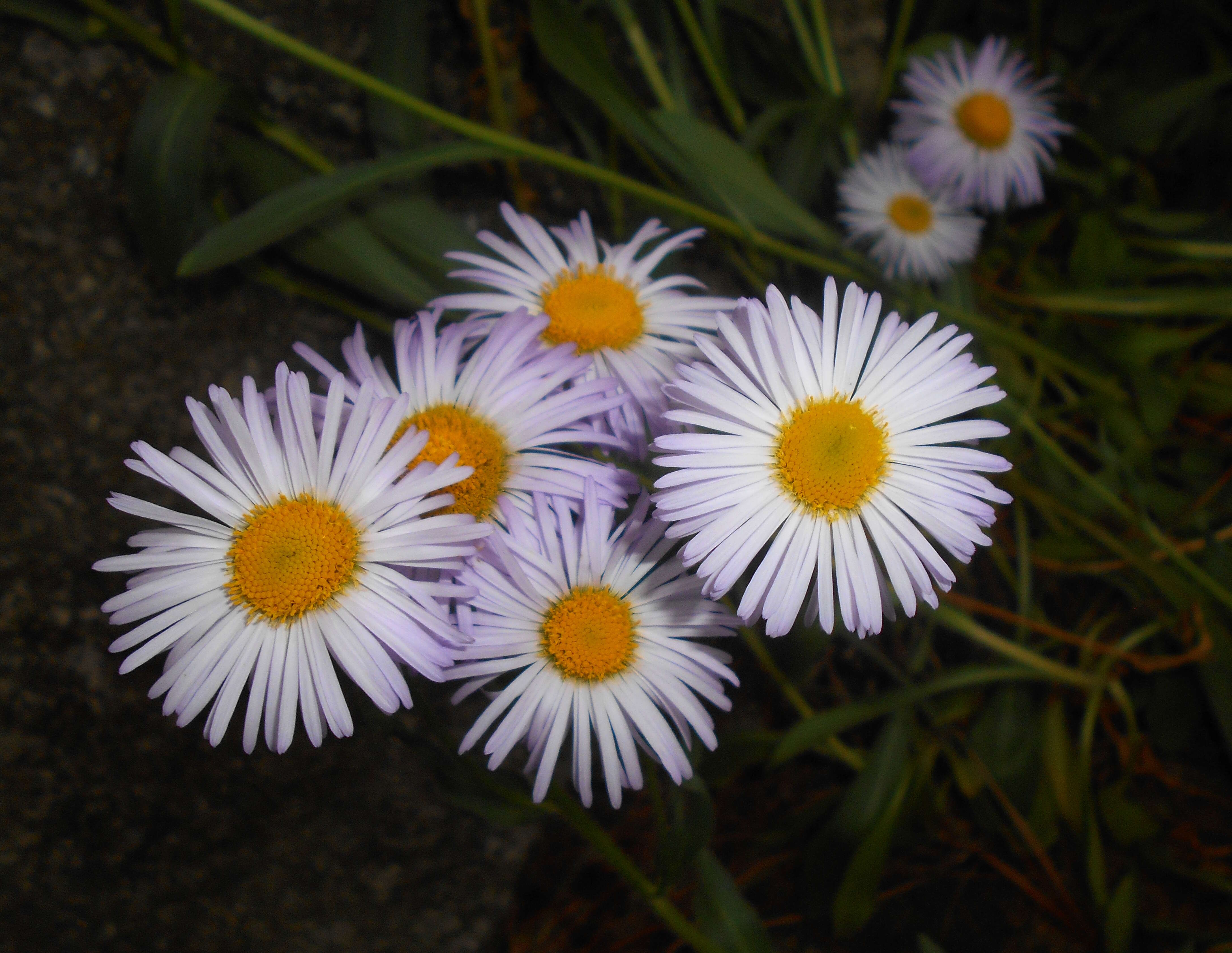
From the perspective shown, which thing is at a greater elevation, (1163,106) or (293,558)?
(1163,106)

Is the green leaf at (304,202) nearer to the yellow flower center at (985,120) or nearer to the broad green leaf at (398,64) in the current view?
the broad green leaf at (398,64)

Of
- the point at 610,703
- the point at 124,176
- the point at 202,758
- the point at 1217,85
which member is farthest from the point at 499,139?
the point at 1217,85

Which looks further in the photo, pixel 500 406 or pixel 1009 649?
pixel 1009 649

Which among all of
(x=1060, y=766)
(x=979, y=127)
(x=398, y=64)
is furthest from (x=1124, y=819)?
(x=398, y=64)

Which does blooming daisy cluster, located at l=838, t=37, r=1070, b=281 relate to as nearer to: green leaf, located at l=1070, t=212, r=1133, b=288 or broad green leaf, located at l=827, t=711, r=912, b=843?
green leaf, located at l=1070, t=212, r=1133, b=288

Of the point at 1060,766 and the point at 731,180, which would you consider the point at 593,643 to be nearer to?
the point at 731,180

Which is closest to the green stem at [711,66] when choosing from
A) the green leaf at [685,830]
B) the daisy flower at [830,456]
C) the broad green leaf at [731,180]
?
the broad green leaf at [731,180]

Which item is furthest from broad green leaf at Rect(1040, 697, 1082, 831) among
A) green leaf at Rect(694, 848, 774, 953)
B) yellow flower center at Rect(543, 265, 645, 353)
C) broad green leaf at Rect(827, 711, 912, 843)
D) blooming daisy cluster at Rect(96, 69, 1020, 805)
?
yellow flower center at Rect(543, 265, 645, 353)
